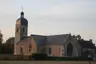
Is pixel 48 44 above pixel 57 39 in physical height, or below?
below

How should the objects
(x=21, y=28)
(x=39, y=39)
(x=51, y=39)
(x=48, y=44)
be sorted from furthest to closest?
1. (x=21, y=28)
2. (x=39, y=39)
3. (x=51, y=39)
4. (x=48, y=44)

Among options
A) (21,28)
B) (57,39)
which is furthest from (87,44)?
(21,28)

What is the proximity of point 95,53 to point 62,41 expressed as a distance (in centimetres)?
1808

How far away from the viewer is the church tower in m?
108

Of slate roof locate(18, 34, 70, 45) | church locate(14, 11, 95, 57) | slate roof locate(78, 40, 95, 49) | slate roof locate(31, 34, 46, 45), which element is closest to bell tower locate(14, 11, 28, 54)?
church locate(14, 11, 95, 57)

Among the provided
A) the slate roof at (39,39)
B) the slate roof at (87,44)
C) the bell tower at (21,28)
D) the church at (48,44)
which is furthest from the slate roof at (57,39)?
the slate roof at (87,44)

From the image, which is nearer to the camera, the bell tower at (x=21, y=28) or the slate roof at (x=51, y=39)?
the slate roof at (x=51, y=39)

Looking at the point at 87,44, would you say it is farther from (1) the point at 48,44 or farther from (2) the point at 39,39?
(2) the point at 39,39

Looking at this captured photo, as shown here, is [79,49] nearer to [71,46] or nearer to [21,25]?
[71,46]

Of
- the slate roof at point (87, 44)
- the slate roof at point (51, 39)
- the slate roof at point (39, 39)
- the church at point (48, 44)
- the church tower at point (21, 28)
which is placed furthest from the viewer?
the slate roof at point (87, 44)

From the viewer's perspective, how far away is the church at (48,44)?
322 ft

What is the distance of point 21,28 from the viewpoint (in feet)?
354

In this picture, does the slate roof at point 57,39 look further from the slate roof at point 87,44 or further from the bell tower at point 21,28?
the slate roof at point 87,44

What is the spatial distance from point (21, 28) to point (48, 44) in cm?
1308
